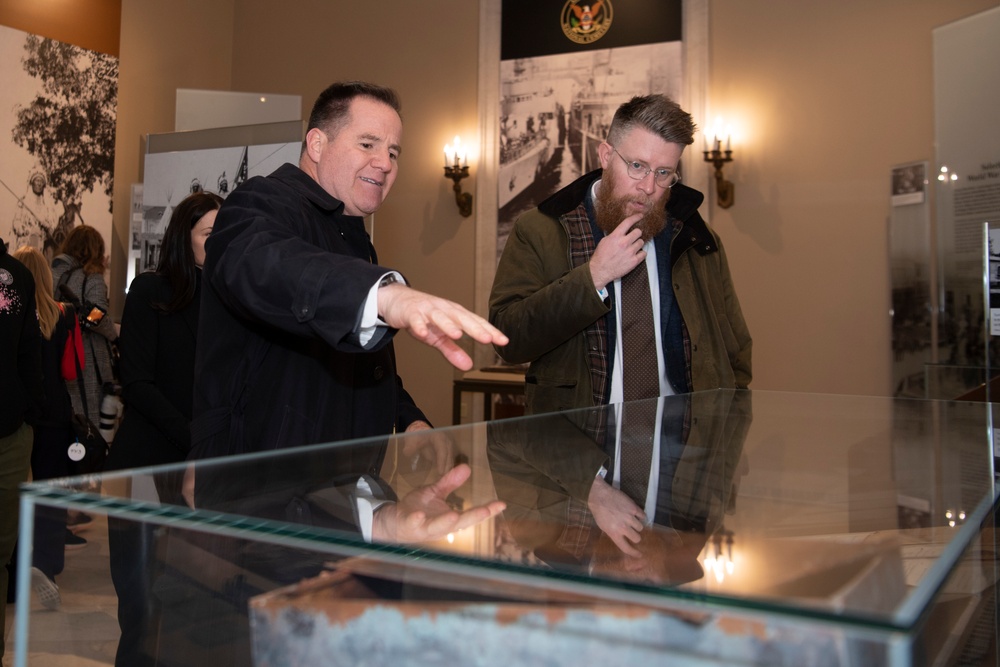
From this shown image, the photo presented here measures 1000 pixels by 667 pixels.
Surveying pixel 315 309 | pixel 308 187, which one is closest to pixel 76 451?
pixel 308 187

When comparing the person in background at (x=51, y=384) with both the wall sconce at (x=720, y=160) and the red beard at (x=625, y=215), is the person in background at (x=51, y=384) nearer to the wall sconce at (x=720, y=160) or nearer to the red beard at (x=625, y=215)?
the red beard at (x=625, y=215)

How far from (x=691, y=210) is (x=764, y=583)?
247cm

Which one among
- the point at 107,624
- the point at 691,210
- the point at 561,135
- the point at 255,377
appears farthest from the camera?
the point at 561,135

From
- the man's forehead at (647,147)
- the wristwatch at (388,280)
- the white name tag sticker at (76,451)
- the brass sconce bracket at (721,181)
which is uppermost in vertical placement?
the brass sconce bracket at (721,181)

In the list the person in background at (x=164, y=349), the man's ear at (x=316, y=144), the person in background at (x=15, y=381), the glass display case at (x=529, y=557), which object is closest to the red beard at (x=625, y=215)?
the man's ear at (x=316, y=144)

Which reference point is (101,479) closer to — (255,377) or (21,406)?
(255,377)

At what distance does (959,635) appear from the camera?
1.12 metres

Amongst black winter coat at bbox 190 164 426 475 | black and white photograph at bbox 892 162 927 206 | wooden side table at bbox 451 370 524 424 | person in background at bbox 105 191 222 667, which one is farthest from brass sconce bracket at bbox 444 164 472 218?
black winter coat at bbox 190 164 426 475

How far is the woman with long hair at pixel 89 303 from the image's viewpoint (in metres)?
5.29

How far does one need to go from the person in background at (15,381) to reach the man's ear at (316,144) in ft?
6.00

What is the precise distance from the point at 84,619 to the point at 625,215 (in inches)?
87.0

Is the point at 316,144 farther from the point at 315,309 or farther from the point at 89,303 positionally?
the point at 89,303

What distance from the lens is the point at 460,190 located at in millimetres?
7633

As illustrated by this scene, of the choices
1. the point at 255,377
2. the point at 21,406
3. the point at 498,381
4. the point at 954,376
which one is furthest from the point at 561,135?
the point at 255,377
